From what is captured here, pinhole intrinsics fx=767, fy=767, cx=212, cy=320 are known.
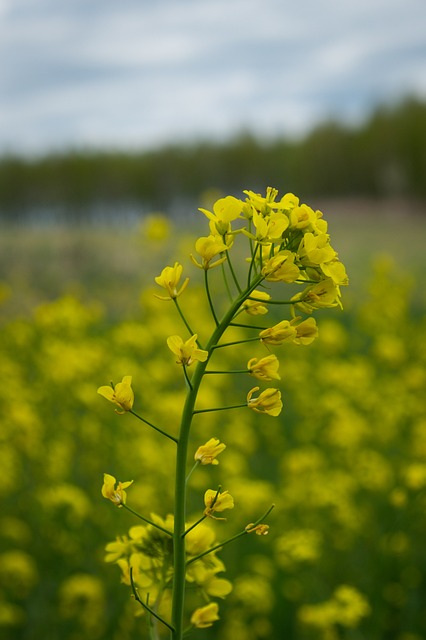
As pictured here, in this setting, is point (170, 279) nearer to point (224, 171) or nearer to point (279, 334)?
point (279, 334)

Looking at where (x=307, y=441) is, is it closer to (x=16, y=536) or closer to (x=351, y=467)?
(x=351, y=467)

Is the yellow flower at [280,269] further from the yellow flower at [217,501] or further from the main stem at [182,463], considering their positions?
the yellow flower at [217,501]

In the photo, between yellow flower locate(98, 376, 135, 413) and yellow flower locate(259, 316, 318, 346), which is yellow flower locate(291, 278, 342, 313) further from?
yellow flower locate(98, 376, 135, 413)

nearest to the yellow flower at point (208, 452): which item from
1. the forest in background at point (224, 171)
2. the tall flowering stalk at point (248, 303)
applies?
the tall flowering stalk at point (248, 303)

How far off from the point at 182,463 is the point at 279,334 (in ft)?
0.94

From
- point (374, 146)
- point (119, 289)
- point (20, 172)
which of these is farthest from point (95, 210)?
point (119, 289)

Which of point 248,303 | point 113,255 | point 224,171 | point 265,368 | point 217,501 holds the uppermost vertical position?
point 248,303

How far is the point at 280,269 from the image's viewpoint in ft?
4.33

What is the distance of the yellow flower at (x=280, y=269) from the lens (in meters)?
1.31

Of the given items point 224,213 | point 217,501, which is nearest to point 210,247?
point 224,213

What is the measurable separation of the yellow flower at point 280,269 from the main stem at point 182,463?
0.02m

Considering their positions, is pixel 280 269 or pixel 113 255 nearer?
pixel 280 269

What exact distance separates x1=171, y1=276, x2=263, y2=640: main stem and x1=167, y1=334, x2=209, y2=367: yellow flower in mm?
15

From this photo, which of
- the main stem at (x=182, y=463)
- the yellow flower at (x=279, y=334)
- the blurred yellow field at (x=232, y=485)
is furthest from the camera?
the blurred yellow field at (x=232, y=485)
